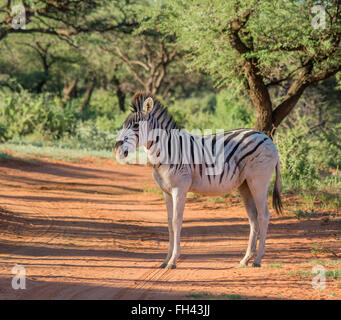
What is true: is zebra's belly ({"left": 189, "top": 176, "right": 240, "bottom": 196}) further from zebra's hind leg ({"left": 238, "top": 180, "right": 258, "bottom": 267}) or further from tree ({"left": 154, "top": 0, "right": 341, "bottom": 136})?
tree ({"left": 154, "top": 0, "right": 341, "bottom": 136})

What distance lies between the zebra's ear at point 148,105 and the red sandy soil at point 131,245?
2.24m

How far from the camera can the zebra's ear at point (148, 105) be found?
7266 millimetres

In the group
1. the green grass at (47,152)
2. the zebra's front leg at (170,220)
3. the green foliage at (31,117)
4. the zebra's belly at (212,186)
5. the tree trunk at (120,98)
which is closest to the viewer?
the zebra's front leg at (170,220)

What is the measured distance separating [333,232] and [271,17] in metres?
5.23

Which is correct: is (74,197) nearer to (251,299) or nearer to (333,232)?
(333,232)

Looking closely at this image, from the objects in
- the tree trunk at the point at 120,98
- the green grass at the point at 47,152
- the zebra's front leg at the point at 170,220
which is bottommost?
the zebra's front leg at the point at 170,220

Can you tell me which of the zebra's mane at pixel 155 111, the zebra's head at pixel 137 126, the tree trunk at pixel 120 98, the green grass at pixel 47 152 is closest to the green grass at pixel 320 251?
the zebra's mane at pixel 155 111

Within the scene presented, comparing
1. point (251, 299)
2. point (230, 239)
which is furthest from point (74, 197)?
point (251, 299)

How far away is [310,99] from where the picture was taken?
25.4m

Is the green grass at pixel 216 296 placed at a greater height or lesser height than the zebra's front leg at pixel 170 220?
lesser

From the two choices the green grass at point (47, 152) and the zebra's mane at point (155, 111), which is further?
the green grass at point (47, 152)

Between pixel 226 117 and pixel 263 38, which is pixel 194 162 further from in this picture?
pixel 226 117

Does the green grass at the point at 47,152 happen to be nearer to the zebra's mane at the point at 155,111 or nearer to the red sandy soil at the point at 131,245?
the red sandy soil at the point at 131,245

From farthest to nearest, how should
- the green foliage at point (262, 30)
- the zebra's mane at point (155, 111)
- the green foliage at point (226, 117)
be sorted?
the green foliage at point (226, 117), the green foliage at point (262, 30), the zebra's mane at point (155, 111)
